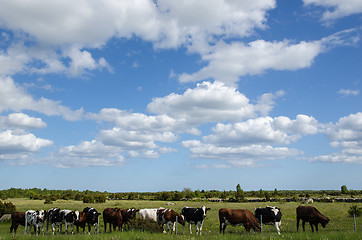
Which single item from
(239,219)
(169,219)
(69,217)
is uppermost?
(239,219)

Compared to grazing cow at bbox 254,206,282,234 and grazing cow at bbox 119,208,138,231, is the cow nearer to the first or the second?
grazing cow at bbox 119,208,138,231

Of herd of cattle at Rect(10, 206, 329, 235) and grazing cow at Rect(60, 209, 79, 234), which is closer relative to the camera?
herd of cattle at Rect(10, 206, 329, 235)

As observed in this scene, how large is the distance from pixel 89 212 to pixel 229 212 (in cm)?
1193

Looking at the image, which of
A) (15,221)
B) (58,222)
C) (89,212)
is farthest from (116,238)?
(15,221)

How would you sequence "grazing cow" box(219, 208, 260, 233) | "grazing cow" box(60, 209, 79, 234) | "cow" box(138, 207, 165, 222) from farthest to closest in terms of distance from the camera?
"cow" box(138, 207, 165, 222) < "grazing cow" box(60, 209, 79, 234) < "grazing cow" box(219, 208, 260, 233)

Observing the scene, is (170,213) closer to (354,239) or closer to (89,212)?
(89,212)

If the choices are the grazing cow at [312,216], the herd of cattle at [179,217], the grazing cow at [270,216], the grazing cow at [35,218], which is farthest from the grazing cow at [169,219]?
the grazing cow at [35,218]

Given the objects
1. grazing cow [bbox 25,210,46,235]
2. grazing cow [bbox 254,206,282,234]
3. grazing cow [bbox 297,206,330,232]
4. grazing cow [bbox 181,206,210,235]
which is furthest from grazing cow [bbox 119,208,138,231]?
grazing cow [bbox 297,206,330,232]

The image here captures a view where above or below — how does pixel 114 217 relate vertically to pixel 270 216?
below

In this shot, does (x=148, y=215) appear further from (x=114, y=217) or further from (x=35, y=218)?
(x=35, y=218)

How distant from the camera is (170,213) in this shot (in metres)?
23.9

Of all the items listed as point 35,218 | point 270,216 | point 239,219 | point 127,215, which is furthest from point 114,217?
point 270,216

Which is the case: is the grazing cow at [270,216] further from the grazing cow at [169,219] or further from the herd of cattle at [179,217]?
the grazing cow at [169,219]

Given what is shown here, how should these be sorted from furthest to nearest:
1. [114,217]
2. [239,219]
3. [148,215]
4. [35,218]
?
[114,217] → [148,215] → [35,218] → [239,219]
